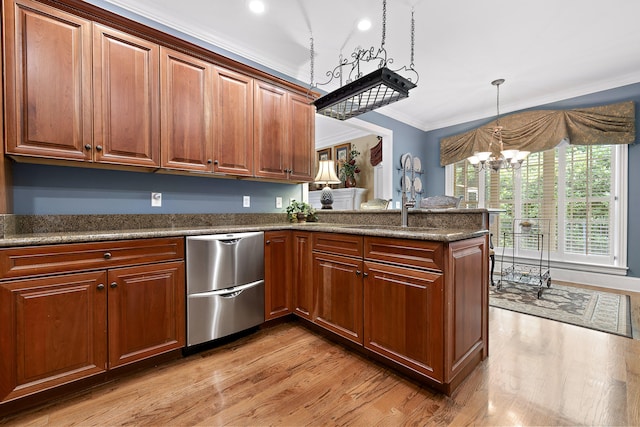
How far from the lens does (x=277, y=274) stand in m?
2.43

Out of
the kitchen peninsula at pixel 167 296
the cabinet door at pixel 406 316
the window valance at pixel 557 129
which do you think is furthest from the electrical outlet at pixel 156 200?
the window valance at pixel 557 129

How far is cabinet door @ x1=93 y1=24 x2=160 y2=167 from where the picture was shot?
6.07 feet

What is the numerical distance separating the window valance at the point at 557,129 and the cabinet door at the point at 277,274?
13.3 feet

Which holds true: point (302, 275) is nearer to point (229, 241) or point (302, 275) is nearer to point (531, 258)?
point (229, 241)

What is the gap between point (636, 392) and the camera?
5.18ft

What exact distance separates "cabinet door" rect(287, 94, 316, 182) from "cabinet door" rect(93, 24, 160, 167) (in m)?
1.21

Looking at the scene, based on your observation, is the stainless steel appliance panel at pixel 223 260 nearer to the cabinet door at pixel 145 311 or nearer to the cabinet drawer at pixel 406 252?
the cabinet door at pixel 145 311

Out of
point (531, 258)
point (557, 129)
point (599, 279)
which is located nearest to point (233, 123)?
point (557, 129)

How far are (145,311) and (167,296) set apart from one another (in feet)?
0.47

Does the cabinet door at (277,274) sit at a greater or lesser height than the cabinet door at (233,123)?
lesser

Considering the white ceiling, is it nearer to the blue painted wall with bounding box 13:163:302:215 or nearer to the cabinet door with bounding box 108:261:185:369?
the blue painted wall with bounding box 13:163:302:215

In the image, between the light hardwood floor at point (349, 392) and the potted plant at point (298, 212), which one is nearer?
the light hardwood floor at point (349, 392)

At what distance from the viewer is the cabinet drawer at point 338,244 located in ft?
6.36

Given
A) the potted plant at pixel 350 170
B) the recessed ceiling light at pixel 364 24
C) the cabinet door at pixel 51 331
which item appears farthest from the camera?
the potted plant at pixel 350 170
